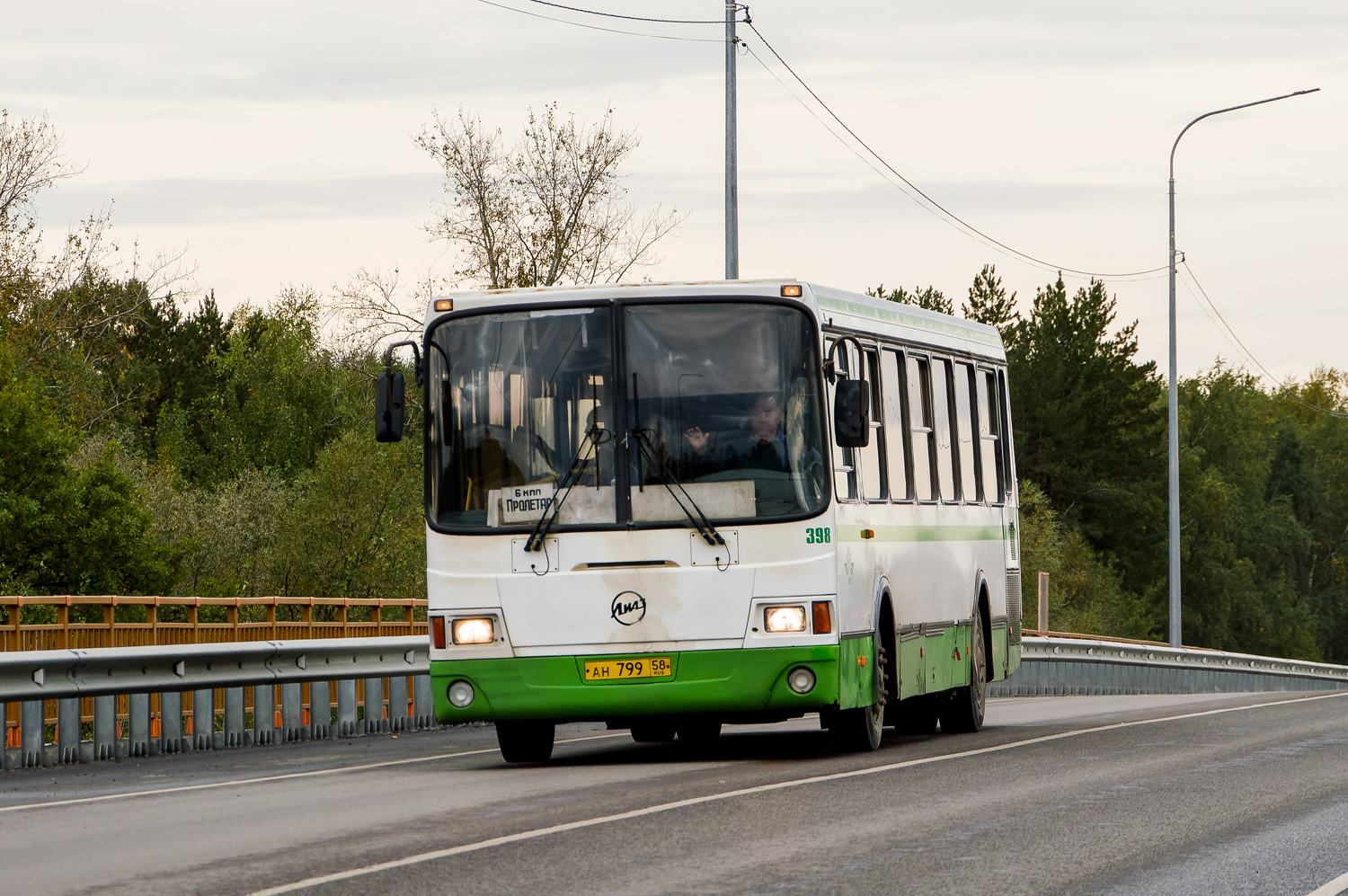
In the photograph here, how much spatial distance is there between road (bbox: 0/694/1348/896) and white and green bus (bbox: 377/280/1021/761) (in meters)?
0.57

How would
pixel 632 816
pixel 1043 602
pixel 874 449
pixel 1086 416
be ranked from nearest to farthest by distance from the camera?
pixel 632 816 < pixel 874 449 < pixel 1043 602 < pixel 1086 416

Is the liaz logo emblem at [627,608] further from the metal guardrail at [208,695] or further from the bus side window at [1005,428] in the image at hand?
the bus side window at [1005,428]

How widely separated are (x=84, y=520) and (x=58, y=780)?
2681 cm

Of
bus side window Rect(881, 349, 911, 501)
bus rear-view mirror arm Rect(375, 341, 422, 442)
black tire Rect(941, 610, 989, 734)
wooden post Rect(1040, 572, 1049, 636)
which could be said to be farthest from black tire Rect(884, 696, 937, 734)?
wooden post Rect(1040, 572, 1049, 636)

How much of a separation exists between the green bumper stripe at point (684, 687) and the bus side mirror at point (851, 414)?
1.28m

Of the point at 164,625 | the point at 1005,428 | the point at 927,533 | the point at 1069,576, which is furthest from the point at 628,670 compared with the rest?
the point at 1069,576

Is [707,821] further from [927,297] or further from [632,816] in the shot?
[927,297]

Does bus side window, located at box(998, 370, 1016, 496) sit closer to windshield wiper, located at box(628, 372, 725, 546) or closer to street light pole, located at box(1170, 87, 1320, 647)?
windshield wiper, located at box(628, 372, 725, 546)

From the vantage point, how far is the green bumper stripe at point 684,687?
1312 cm

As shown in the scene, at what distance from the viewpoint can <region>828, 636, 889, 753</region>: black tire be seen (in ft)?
46.6

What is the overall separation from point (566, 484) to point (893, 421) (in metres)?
2.89

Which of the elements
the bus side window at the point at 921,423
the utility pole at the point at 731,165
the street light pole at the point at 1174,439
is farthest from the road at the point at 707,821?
the street light pole at the point at 1174,439

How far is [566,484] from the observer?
13320mm

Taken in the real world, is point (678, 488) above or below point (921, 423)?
below
